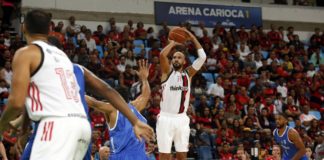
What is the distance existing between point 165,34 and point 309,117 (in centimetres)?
561

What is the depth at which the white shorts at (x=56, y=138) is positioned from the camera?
4.30 meters

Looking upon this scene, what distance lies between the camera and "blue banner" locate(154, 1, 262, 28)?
22438 millimetres

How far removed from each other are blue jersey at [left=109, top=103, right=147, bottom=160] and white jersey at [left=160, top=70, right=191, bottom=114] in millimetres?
4104

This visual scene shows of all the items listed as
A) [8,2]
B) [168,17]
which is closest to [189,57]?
[168,17]

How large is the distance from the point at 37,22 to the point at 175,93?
6.67 meters

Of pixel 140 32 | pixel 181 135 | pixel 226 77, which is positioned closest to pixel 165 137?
pixel 181 135

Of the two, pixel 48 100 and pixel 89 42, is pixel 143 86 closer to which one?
pixel 48 100

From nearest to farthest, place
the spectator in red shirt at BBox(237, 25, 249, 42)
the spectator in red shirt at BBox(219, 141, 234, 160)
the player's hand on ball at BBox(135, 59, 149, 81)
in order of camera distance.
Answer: the player's hand on ball at BBox(135, 59, 149, 81)
the spectator in red shirt at BBox(219, 141, 234, 160)
the spectator in red shirt at BBox(237, 25, 249, 42)

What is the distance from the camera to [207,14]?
23.3 meters

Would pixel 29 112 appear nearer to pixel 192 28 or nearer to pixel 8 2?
pixel 8 2

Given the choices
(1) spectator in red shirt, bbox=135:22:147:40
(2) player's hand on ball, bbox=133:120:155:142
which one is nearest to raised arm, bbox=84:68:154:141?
(2) player's hand on ball, bbox=133:120:155:142

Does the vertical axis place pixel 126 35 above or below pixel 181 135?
above

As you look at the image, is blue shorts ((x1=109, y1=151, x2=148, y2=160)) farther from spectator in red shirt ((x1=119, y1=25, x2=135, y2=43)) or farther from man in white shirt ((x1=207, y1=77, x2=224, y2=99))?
spectator in red shirt ((x1=119, y1=25, x2=135, y2=43))

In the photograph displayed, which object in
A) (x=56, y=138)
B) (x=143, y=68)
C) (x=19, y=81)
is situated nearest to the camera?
(x=19, y=81)
